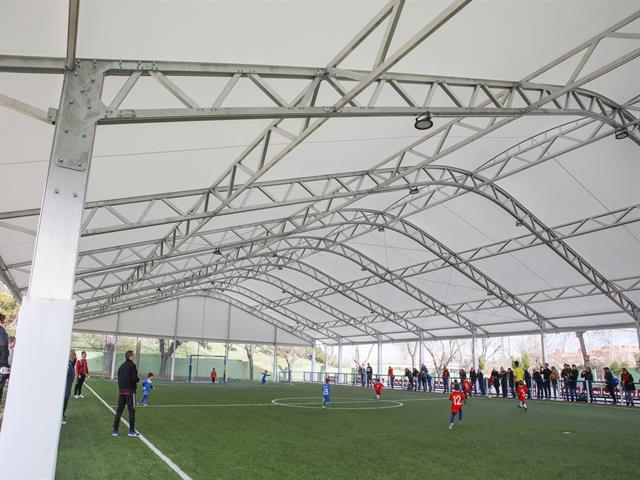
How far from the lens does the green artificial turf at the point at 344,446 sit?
6.45 meters

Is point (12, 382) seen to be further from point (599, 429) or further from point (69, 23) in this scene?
point (599, 429)

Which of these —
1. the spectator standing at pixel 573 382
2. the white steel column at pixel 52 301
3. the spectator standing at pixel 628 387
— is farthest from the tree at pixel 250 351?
the white steel column at pixel 52 301

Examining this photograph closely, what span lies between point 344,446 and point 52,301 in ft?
20.3

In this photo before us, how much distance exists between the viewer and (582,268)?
65.2 feet

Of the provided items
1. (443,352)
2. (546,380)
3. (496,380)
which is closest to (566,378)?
(546,380)

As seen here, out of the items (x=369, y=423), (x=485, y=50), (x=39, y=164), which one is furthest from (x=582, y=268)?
(x=39, y=164)

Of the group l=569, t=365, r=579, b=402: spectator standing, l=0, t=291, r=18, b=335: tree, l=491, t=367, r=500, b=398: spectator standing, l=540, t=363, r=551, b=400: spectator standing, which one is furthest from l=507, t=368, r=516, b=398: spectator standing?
l=0, t=291, r=18, b=335: tree

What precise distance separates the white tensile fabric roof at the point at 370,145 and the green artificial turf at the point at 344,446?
4.74 m

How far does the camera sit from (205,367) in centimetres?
3856

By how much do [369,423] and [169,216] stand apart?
7.98 meters

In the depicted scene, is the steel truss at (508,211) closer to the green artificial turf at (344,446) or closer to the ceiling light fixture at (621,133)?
the ceiling light fixture at (621,133)

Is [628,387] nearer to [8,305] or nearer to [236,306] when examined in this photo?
[236,306]

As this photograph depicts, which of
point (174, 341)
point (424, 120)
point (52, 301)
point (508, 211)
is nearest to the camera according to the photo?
point (52, 301)

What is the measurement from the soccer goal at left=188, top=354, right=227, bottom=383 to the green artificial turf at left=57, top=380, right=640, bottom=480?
25097 mm
